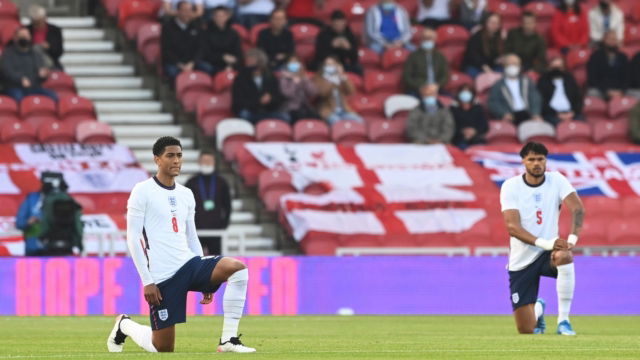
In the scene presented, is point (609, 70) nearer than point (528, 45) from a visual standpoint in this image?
Yes

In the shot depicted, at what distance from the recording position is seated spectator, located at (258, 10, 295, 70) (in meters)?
25.7

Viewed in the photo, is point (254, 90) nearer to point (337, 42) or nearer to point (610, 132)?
point (337, 42)

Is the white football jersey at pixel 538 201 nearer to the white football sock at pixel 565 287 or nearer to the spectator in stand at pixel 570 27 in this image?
the white football sock at pixel 565 287

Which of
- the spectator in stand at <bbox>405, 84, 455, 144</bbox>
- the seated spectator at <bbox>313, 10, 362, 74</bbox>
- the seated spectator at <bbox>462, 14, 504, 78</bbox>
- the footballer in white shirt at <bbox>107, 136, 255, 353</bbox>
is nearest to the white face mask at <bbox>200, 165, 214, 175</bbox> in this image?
the spectator in stand at <bbox>405, 84, 455, 144</bbox>

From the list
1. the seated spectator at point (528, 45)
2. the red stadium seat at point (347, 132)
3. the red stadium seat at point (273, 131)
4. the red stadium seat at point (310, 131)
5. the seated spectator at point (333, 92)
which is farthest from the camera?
the seated spectator at point (528, 45)

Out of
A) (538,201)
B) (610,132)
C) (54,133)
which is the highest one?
(538,201)

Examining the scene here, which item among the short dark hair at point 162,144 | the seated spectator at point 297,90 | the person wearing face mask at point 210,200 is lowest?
the person wearing face mask at point 210,200

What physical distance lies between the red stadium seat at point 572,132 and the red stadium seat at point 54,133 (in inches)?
311

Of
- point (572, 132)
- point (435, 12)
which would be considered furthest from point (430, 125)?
point (435, 12)

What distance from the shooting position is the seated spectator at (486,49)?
1056 inches

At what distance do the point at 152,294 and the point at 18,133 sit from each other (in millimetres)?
12607

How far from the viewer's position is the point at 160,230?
11617 mm

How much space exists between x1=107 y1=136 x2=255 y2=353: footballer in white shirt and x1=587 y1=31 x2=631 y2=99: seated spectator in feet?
53.7

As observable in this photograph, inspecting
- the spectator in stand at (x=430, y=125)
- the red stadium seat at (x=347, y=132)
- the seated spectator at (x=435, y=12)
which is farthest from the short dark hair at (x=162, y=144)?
the seated spectator at (x=435, y=12)
